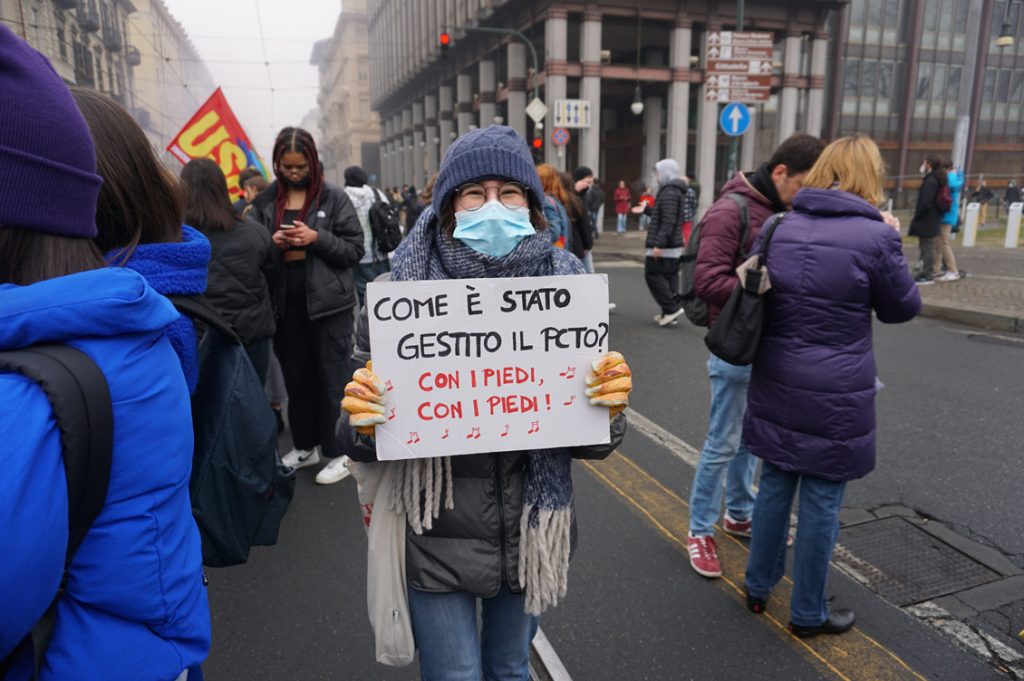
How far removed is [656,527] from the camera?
3686 millimetres

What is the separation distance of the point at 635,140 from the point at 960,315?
1006 inches

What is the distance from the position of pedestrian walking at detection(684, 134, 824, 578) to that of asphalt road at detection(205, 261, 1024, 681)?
22cm

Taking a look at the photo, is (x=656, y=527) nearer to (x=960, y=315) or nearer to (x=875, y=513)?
(x=875, y=513)

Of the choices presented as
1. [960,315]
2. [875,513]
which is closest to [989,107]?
[960,315]

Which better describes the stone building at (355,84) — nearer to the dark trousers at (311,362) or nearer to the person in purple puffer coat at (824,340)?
the dark trousers at (311,362)

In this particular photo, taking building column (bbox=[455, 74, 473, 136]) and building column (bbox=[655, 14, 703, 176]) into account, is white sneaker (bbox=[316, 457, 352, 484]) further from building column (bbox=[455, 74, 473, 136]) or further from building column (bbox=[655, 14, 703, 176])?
building column (bbox=[455, 74, 473, 136])

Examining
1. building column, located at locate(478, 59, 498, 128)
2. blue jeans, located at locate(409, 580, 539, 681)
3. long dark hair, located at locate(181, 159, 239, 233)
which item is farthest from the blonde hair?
building column, located at locate(478, 59, 498, 128)

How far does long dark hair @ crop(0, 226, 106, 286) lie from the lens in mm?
1104

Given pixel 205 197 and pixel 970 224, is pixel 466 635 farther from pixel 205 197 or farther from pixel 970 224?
pixel 970 224

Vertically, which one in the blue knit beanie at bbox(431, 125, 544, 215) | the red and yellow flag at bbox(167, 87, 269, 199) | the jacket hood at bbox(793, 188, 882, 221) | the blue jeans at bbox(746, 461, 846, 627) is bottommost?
the blue jeans at bbox(746, 461, 846, 627)

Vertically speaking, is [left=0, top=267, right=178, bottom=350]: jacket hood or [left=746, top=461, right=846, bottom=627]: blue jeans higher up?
[left=0, top=267, right=178, bottom=350]: jacket hood

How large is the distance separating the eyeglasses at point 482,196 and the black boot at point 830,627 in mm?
2103

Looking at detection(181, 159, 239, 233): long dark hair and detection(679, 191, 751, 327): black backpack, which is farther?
detection(181, 159, 239, 233): long dark hair

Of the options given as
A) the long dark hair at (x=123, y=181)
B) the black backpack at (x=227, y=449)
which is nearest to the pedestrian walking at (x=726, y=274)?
the black backpack at (x=227, y=449)
